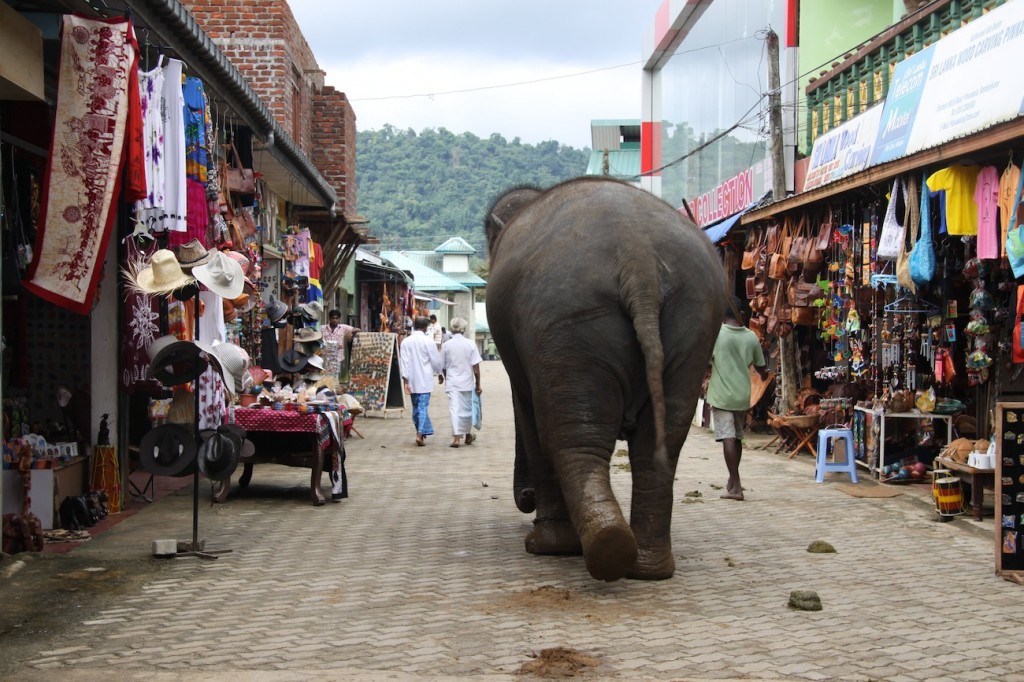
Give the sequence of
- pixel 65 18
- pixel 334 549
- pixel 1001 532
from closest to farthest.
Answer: pixel 1001 532 → pixel 65 18 → pixel 334 549

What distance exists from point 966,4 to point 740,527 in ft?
21.2

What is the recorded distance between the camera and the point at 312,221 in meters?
20.8

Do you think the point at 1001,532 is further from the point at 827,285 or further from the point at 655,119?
the point at 655,119

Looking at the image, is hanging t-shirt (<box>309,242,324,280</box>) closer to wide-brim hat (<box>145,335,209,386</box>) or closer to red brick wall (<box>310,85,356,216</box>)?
red brick wall (<box>310,85,356,216</box>)

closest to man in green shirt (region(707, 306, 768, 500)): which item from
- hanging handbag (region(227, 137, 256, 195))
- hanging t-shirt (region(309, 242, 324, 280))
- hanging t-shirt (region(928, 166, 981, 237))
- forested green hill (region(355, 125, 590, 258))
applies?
hanging t-shirt (region(928, 166, 981, 237))

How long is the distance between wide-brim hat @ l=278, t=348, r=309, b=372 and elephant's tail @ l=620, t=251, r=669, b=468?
6.53 m

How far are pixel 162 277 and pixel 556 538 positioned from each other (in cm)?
357

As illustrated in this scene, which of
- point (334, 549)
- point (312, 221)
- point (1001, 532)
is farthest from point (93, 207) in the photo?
point (312, 221)

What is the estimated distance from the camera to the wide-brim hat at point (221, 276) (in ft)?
28.2

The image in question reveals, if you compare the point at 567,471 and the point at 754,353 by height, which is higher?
the point at 754,353

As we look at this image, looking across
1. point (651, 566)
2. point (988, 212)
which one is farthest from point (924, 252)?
point (651, 566)

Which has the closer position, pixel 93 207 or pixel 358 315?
pixel 93 207

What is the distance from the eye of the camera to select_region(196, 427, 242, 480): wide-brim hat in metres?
7.75

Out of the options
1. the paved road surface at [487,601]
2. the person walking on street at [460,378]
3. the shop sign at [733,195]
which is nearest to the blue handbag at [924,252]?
the paved road surface at [487,601]
